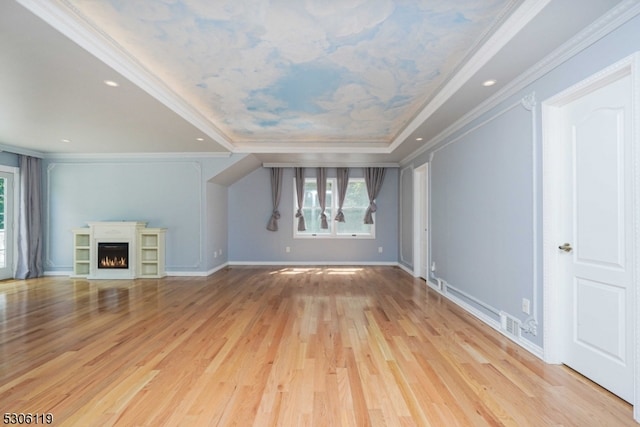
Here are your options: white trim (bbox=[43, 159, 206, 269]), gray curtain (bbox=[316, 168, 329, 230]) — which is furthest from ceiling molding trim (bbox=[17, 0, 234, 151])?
gray curtain (bbox=[316, 168, 329, 230])

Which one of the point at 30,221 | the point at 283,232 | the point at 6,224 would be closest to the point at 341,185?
the point at 283,232

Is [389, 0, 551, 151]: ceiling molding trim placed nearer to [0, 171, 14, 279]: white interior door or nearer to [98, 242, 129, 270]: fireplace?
[98, 242, 129, 270]: fireplace

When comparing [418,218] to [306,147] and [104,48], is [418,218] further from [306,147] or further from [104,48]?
[104,48]

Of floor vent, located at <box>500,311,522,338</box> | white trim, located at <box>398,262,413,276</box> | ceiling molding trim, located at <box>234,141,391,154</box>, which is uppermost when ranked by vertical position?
ceiling molding trim, located at <box>234,141,391,154</box>

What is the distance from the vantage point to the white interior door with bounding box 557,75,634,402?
1946 mm

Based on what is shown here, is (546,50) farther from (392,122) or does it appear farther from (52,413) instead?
(52,413)

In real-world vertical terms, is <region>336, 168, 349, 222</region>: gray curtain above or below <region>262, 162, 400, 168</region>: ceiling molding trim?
below

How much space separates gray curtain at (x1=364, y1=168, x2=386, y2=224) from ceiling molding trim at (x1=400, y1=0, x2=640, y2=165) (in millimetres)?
3599

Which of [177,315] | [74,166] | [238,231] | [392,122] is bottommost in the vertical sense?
[177,315]

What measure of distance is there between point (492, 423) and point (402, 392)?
1.74ft

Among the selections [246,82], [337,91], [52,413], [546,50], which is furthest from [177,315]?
[546,50]

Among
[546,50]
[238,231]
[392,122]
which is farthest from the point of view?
[238,231]

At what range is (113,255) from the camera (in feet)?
19.4

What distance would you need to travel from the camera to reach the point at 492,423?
176 centimetres
